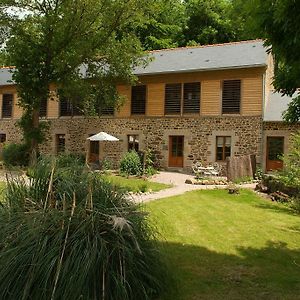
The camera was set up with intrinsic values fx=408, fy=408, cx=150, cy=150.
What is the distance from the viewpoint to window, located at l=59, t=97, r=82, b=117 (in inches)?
1064

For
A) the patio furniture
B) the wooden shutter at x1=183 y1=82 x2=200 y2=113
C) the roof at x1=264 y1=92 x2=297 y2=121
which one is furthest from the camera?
the wooden shutter at x1=183 y1=82 x2=200 y2=113

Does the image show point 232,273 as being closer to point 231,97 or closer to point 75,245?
point 75,245

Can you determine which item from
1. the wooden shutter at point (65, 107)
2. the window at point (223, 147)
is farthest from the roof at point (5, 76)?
the window at point (223, 147)

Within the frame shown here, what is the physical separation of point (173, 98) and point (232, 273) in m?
19.0

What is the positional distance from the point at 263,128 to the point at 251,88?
2219 millimetres

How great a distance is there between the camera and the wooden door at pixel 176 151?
76.6 ft

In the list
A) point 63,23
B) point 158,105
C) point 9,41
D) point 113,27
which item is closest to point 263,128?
point 158,105

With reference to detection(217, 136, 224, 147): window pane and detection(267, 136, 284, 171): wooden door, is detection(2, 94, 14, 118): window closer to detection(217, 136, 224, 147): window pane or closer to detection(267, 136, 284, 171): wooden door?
detection(217, 136, 224, 147): window pane

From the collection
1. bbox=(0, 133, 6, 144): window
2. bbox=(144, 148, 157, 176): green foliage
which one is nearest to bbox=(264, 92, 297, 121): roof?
bbox=(144, 148, 157, 176): green foliage

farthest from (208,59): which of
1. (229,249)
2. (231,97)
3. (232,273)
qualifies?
(232,273)

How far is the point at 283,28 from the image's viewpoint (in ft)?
12.9

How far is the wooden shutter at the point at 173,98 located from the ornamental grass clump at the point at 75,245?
19.4 meters

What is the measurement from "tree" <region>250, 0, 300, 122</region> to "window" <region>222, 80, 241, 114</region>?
17291mm

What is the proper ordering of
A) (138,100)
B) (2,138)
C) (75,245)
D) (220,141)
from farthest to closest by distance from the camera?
(2,138) < (138,100) < (220,141) < (75,245)
